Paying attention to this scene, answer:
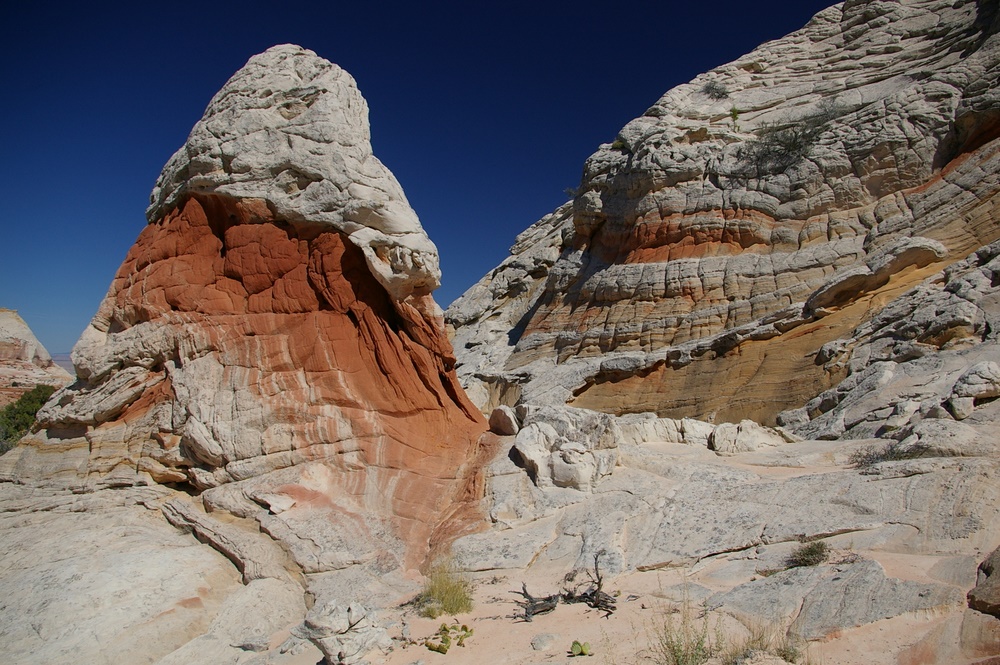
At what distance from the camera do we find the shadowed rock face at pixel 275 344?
24.8ft

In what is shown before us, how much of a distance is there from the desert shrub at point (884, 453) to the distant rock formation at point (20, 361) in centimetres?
4306

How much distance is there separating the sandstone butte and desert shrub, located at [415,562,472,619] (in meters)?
0.16

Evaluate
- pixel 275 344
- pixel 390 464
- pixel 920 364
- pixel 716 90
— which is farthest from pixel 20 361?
pixel 920 364

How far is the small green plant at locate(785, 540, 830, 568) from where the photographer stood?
15.7ft

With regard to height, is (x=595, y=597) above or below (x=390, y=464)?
below

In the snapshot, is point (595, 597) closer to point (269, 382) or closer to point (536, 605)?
point (536, 605)

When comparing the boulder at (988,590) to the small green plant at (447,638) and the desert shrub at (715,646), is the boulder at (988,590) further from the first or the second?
the small green plant at (447,638)

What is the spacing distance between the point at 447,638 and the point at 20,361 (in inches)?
1860

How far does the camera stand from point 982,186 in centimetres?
1611

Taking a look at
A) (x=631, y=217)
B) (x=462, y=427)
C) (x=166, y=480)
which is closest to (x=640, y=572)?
(x=462, y=427)

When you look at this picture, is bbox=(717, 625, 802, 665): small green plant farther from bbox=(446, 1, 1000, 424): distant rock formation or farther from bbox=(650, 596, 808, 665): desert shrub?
bbox=(446, 1, 1000, 424): distant rock formation

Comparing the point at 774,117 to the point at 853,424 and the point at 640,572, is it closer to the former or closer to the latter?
the point at 853,424

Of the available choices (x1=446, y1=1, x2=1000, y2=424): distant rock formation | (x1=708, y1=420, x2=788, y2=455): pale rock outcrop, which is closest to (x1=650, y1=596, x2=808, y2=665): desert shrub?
(x1=708, y1=420, x2=788, y2=455): pale rock outcrop

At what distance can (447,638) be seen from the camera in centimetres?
464
